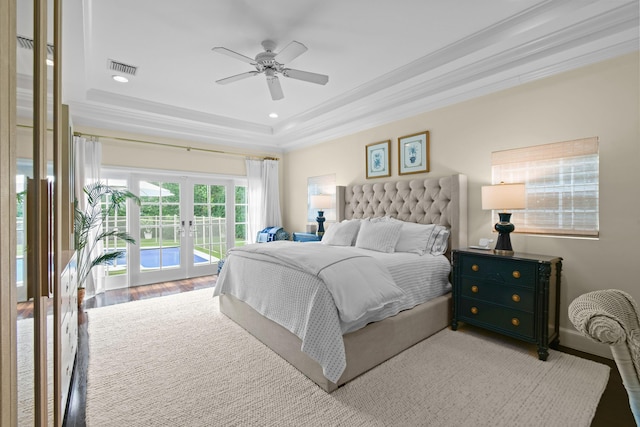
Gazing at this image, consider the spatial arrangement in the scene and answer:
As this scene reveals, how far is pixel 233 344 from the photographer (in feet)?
8.77

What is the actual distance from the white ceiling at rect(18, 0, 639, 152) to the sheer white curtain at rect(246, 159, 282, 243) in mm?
1722

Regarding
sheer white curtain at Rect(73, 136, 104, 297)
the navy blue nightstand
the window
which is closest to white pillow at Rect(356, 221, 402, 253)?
the navy blue nightstand

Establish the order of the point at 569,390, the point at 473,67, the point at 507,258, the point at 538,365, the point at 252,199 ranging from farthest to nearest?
the point at 252,199
the point at 473,67
the point at 507,258
the point at 538,365
the point at 569,390

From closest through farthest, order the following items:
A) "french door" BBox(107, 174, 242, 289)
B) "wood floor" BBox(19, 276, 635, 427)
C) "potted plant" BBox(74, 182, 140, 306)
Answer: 1. "wood floor" BBox(19, 276, 635, 427)
2. "potted plant" BBox(74, 182, 140, 306)
3. "french door" BBox(107, 174, 242, 289)

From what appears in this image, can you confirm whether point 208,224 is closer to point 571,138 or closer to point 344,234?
point 344,234

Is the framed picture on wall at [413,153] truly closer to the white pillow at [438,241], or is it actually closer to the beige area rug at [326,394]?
the white pillow at [438,241]

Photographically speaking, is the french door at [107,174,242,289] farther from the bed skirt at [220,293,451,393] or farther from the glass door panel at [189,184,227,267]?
the bed skirt at [220,293,451,393]

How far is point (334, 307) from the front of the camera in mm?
1990

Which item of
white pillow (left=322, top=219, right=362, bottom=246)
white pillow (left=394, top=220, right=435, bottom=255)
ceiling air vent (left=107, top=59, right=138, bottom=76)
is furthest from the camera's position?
white pillow (left=322, top=219, right=362, bottom=246)

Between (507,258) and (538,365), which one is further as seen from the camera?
(507,258)

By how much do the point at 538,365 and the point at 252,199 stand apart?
483cm

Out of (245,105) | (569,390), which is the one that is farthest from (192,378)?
(245,105)

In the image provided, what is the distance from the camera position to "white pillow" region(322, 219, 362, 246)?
3.83 meters

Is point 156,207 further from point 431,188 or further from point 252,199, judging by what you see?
point 431,188
